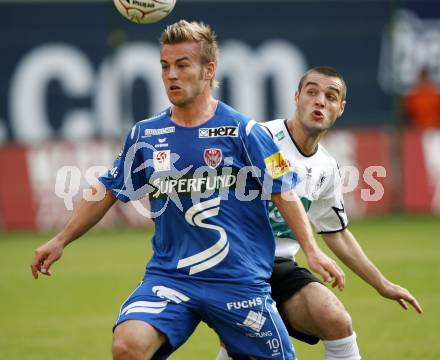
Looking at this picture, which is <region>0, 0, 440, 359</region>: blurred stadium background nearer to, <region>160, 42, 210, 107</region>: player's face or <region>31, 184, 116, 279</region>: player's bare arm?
<region>31, 184, 116, 279</region>: player's bare arm

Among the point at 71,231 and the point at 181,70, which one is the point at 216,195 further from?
the point at 71,231

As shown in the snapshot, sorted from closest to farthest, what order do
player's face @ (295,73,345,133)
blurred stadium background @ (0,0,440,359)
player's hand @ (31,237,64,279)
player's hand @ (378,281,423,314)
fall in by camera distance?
player's hand @ (31,237,64,279)
player's hand @ (378,281,423,314)
player's face @ (295,73,345,133)
blurred stadium background @ (0,0,440,359)

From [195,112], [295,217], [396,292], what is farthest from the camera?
[396,292]

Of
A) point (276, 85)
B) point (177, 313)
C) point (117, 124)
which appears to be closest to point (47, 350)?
point (177, 313)

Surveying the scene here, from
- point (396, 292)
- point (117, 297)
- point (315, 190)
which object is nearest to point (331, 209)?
point (315, 190)

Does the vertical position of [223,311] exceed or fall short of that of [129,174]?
it falls short

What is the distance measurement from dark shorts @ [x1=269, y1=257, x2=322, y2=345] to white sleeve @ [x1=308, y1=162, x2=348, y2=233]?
359 mm

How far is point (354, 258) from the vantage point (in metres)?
7.07

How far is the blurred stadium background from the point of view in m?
17.9

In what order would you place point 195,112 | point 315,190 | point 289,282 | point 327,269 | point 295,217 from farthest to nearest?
point 315,190
point 289,282
point 195,112
point 295,217
point 327,269

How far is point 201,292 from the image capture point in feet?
19.6

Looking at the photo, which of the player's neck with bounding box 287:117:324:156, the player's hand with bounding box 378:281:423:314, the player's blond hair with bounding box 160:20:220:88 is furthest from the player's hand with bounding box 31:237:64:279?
the player's hand with bounding box 378:281:423:314

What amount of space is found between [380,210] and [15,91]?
7245 millimetres

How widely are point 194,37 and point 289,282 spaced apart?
1.90 m
